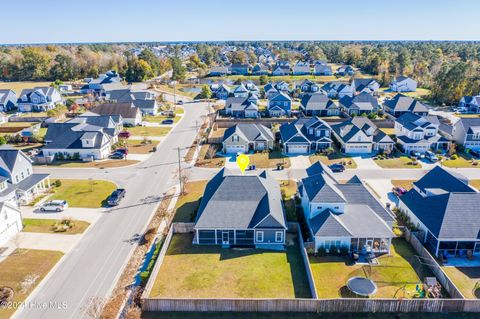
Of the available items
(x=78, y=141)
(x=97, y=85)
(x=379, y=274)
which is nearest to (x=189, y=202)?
(x=379, y=274)

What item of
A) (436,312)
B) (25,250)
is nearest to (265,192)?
(436,312)

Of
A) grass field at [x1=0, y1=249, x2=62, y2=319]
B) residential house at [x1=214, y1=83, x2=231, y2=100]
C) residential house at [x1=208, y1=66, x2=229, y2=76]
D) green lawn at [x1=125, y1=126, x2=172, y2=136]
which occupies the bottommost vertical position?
grass field at [x1=0, y1=249, x2=62, y2=319]

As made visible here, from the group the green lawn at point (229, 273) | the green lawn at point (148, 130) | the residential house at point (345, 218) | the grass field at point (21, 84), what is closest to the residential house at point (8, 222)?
the green lawn at point (229, 273)

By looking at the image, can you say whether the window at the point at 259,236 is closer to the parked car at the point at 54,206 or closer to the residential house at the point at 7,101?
the parked car at the point at 54,206

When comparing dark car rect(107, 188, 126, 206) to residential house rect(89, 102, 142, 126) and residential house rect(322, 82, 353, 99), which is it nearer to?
residential house rect(89, 102, 142, 126)

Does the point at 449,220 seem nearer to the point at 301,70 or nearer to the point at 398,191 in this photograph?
the point at 398,191

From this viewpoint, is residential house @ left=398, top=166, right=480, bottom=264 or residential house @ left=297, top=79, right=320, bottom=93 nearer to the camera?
residential house @ left=398, top=166, right=480, bottom=264

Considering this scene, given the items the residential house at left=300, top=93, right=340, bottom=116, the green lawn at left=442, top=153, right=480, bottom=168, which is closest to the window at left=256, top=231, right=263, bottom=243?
the green lawn at left=442, top=153, right=480, bottom=168

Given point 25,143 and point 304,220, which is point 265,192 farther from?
point 25,143
